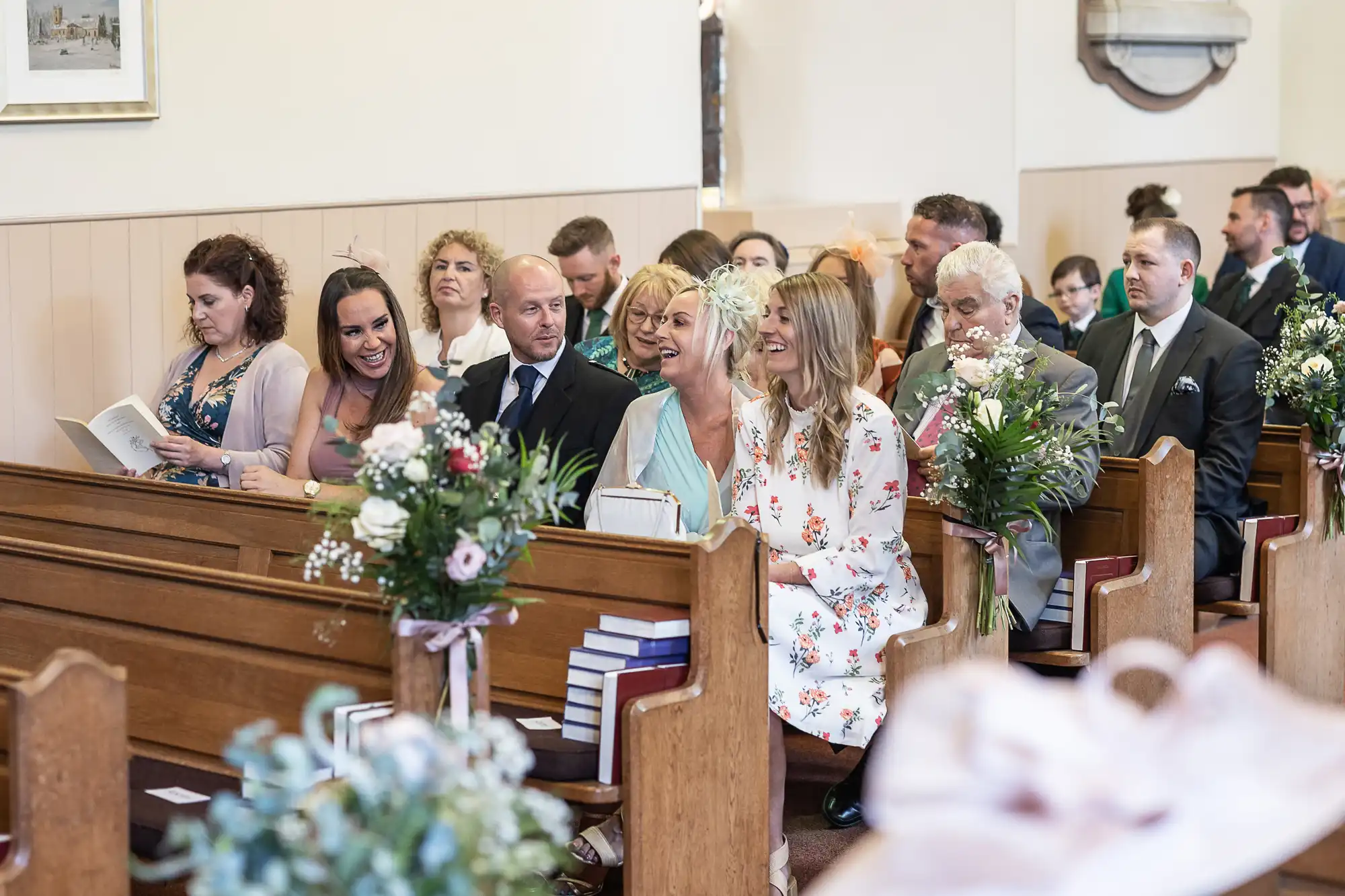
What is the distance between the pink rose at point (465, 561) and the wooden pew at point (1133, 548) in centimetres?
152

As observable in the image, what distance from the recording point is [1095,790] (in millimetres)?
1084

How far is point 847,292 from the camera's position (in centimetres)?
397

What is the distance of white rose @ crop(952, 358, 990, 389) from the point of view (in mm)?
3668

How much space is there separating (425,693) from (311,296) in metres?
3.40

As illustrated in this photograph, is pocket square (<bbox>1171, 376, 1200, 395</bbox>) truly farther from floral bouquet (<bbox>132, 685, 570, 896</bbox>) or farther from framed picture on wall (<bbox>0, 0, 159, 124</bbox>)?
floral bouquet (<bbox>132, 685, 570, 896</bbox>)

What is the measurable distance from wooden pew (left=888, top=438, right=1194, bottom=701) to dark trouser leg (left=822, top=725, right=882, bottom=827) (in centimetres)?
48

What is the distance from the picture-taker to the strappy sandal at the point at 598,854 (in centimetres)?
372

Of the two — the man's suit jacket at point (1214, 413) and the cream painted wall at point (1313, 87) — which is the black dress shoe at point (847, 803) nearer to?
the man's suit jacket at point (1214, 413)

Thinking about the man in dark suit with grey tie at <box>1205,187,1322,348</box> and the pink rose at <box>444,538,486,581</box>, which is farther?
the man in dark suit with grey tie at <box>1205,187,1322,348</box>

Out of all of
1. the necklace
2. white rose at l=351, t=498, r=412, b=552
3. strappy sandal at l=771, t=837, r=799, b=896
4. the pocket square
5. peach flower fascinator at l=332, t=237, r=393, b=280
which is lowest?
strappy sandal at l=771, t=837, r=799, b=896

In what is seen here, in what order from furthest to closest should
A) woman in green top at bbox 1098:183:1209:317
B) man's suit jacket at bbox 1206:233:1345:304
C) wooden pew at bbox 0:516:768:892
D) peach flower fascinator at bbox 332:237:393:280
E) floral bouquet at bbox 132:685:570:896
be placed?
woman in green top at bbox 1098:183:1209:317, man's suit jacket at bbox 1206:233:1345:304, peach flower fascinator at bbox 332:237:393:280, wooden pew at bbox 0:516:768:892, floral bouquet at bbox 132:685:570:896

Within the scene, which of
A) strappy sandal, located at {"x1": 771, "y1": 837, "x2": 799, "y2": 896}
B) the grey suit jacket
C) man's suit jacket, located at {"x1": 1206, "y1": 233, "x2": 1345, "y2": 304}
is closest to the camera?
strappy sandal, located at {"x1": 771, "y1": 837, "x2": 799, "y2": 896}

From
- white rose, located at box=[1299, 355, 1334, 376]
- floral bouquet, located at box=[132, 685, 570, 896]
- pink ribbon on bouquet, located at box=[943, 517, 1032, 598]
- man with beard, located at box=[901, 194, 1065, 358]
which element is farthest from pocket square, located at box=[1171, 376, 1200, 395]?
floral bouquet, located at box=[132, 685, 570, 896]

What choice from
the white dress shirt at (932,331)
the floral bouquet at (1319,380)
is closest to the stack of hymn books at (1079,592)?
the floral bouquet at (1319,380)
